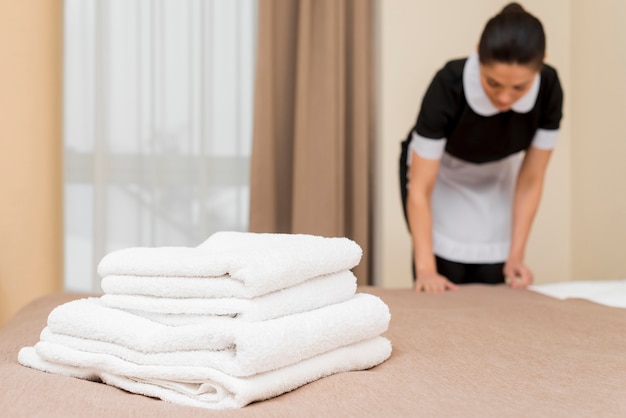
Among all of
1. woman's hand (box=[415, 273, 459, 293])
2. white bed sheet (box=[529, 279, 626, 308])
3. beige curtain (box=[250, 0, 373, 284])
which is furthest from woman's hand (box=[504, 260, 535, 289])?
beige curtain (box=[250, 0, 373, 284])

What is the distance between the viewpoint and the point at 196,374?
32.7 inches

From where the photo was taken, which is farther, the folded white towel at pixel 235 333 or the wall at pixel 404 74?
the wall at pixel 404 74

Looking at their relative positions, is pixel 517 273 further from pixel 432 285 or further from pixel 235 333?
pixel 235 333

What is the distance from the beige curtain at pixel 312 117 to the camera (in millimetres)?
3238

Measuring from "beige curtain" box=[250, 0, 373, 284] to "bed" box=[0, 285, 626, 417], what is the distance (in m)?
1.84

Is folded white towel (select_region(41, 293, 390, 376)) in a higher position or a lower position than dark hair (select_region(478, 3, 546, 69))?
lower

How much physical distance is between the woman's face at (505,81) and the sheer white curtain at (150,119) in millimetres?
1483

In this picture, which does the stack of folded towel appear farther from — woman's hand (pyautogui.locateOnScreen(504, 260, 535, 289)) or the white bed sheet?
woman's hand (pyautogui.locateOnScreen(504, 260, 535, 289))

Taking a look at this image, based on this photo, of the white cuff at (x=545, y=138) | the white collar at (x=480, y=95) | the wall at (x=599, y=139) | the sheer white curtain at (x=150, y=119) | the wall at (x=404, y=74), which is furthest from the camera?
the wall at (x=404, y=74)

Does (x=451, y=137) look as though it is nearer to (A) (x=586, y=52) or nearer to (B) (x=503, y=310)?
(B) (x=503, y=310)

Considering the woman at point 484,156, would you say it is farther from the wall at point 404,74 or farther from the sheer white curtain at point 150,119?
the sheer white curtain at point 150,119

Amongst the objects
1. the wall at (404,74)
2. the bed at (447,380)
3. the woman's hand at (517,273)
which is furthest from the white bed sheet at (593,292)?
the wall at (404,74)

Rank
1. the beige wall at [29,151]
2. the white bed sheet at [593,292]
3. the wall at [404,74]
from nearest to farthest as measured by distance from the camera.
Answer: the white bed sheet at [593,292]
the beige wall at [29,151]
the wall at [404,74]

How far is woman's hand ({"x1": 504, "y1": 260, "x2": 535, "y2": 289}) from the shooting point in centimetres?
216
